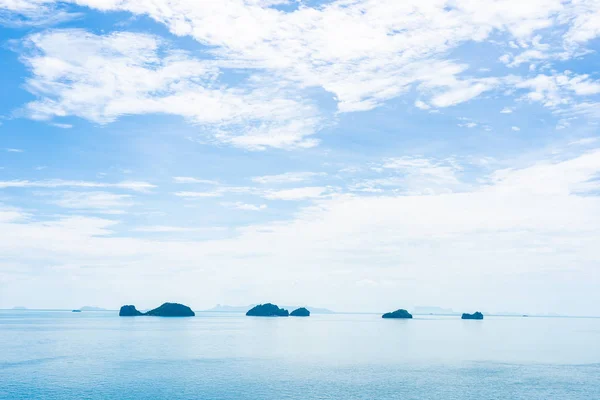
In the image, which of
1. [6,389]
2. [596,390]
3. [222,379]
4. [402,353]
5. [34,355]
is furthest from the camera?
[402,353]

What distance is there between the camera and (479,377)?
264ft

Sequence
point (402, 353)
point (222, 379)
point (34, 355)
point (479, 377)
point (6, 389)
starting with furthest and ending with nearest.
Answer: point (402, 353), point (34, 355), point (479, 377), point (222, 379), point (6, 389)

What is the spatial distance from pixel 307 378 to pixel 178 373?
71.1 feet

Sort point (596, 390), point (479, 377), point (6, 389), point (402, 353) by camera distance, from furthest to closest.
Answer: point (402, 353), point (479, 377), point (596, 390), point (6, 389)

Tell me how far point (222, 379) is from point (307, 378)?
13.4m

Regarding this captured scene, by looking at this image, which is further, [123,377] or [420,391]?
[123,377]

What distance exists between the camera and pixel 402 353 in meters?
120

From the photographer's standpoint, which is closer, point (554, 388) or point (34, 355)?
point (554, 388)

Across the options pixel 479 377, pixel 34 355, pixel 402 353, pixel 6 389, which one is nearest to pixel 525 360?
pixel 402 353

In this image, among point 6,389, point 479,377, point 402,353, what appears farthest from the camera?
point 402,353

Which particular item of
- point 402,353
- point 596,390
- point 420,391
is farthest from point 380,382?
point 402,353

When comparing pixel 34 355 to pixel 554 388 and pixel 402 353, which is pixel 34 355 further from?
pixel 554 388

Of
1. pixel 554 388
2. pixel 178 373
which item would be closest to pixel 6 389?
pixel 178 373

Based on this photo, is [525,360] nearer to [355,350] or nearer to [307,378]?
[355,350]
